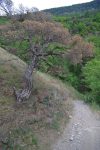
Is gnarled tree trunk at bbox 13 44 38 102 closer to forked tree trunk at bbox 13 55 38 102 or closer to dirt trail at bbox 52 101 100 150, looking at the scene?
forked tree trunk at bbox 13 55 38 102

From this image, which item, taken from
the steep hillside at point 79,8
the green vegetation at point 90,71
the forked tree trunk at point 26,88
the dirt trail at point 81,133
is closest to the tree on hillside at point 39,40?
the forked tree trunk at point 26,88

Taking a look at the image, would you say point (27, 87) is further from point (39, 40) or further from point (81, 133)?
point (81, 133)

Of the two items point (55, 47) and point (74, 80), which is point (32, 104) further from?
point (74, 80)

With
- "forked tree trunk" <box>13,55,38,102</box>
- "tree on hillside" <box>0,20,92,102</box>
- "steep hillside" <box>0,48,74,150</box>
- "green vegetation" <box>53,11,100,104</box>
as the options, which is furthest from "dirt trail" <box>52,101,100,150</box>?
"green vegetation" <box>53,11,100,104</box>

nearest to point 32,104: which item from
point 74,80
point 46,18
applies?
point 46,18

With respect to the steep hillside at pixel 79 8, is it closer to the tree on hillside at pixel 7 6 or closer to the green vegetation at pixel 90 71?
the green vegetation at pixel 90 71

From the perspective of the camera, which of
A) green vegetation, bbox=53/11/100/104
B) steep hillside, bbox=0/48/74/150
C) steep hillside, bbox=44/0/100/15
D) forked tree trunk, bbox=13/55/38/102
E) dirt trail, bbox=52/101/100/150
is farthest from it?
steep hillside, bbox=44/0/100/15
